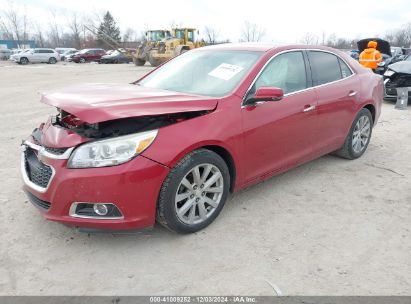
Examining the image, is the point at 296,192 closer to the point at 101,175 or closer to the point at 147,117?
the point at 147,117

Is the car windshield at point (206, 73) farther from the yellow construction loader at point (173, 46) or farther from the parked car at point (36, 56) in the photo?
the parked car at point (36, 56)

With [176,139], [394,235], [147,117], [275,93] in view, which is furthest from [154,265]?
[394,235]

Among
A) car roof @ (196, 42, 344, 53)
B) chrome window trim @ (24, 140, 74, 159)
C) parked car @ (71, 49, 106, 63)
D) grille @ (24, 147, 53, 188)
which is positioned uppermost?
parked car @ (71, 49, 106, 63)

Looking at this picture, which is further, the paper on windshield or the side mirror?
the paper on windshield

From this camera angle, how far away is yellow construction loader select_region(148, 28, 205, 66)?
2388 centimetres

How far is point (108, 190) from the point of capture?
261 centimetres

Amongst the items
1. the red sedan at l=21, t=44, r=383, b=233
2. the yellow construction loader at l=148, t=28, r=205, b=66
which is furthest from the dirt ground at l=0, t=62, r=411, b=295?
the yellow construction loader at l=148, t=28, r=205, b=66

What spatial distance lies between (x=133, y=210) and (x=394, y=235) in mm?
2274

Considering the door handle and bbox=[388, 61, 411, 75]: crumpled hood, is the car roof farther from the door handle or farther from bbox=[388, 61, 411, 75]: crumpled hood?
bbox=[388, 61, 411, 75]: crumpled hood

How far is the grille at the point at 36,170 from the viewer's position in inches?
111

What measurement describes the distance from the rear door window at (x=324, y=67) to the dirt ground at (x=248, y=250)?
4.14 ft

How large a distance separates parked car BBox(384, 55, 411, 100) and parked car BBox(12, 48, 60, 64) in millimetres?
33906

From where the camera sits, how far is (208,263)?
→ 9.01ft

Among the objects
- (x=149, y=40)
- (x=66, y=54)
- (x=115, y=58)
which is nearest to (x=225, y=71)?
(x=149, y=40)
